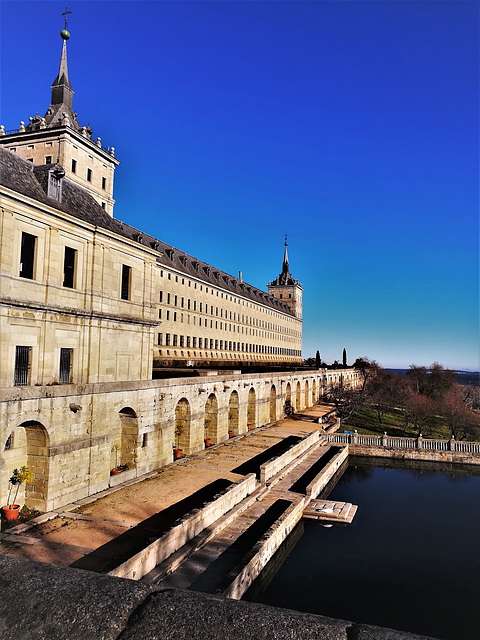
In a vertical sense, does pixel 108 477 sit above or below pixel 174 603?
below

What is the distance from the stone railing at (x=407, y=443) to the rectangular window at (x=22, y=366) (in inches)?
1072

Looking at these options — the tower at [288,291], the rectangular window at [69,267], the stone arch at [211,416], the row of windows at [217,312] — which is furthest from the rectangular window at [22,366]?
the tower at [288,291]

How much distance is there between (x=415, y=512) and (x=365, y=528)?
484 cm

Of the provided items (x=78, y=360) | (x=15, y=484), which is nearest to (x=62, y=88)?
(x=78, y=360)

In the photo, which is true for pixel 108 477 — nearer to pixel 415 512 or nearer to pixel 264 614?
pixel 415 512

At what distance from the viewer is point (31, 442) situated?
17125 millimetres

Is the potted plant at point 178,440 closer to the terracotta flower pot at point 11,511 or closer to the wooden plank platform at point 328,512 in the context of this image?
the wooden plank platform at point 328,512

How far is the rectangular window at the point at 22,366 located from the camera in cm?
1788

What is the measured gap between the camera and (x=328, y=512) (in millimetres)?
21531

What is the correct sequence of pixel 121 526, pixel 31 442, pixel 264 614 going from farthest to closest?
pixel 31 442 < pixel 121 526 < pixel 264 614

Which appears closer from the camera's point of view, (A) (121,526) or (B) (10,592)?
(B) (10,592)

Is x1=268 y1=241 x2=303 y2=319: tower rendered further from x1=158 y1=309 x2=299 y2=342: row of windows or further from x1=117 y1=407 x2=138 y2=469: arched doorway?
x1=117 y1=407 x2=138 y2=469: arched doorway

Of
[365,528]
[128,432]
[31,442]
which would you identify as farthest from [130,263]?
[365,528]

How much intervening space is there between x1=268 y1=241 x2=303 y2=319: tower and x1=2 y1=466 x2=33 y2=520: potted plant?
96.7m
